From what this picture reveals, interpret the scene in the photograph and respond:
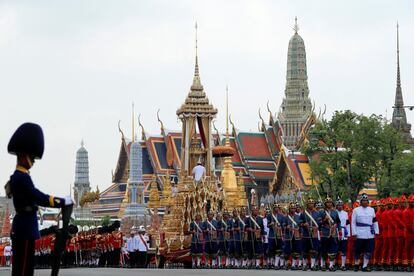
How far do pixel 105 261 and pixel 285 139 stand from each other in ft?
202

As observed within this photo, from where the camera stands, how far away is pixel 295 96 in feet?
338

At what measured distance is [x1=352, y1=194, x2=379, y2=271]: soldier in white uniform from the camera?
2286 centimetres

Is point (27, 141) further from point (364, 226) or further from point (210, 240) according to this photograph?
point (210, 240)

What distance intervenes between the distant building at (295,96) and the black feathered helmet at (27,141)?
8573cm

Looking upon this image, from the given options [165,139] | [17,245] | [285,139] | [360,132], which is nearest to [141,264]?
[360,132]

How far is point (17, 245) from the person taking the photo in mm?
11328

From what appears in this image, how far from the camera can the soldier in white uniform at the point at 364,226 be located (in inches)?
900

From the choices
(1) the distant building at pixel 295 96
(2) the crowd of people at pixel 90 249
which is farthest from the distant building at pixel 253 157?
(2) the crowd of people at pixel 90 249

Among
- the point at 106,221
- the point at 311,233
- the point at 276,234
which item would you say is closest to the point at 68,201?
the point at 311,233

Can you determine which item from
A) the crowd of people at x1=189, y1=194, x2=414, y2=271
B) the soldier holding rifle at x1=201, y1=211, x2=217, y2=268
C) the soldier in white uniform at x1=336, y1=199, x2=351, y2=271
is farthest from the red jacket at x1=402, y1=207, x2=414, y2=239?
the soldier holding rifle at x1=201, y1=211, x2=217, y2=268

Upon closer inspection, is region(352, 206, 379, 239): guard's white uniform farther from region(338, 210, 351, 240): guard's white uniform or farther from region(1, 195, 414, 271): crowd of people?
region(338, 210, 351, 240): guard's white uniform

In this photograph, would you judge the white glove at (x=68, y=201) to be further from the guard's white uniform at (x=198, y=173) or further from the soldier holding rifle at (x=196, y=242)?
the guard's white uniform at (x=198, y=173)

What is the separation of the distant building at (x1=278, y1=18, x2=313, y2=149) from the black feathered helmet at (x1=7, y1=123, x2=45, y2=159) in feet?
281

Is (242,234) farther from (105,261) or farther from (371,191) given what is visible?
(371,191)
